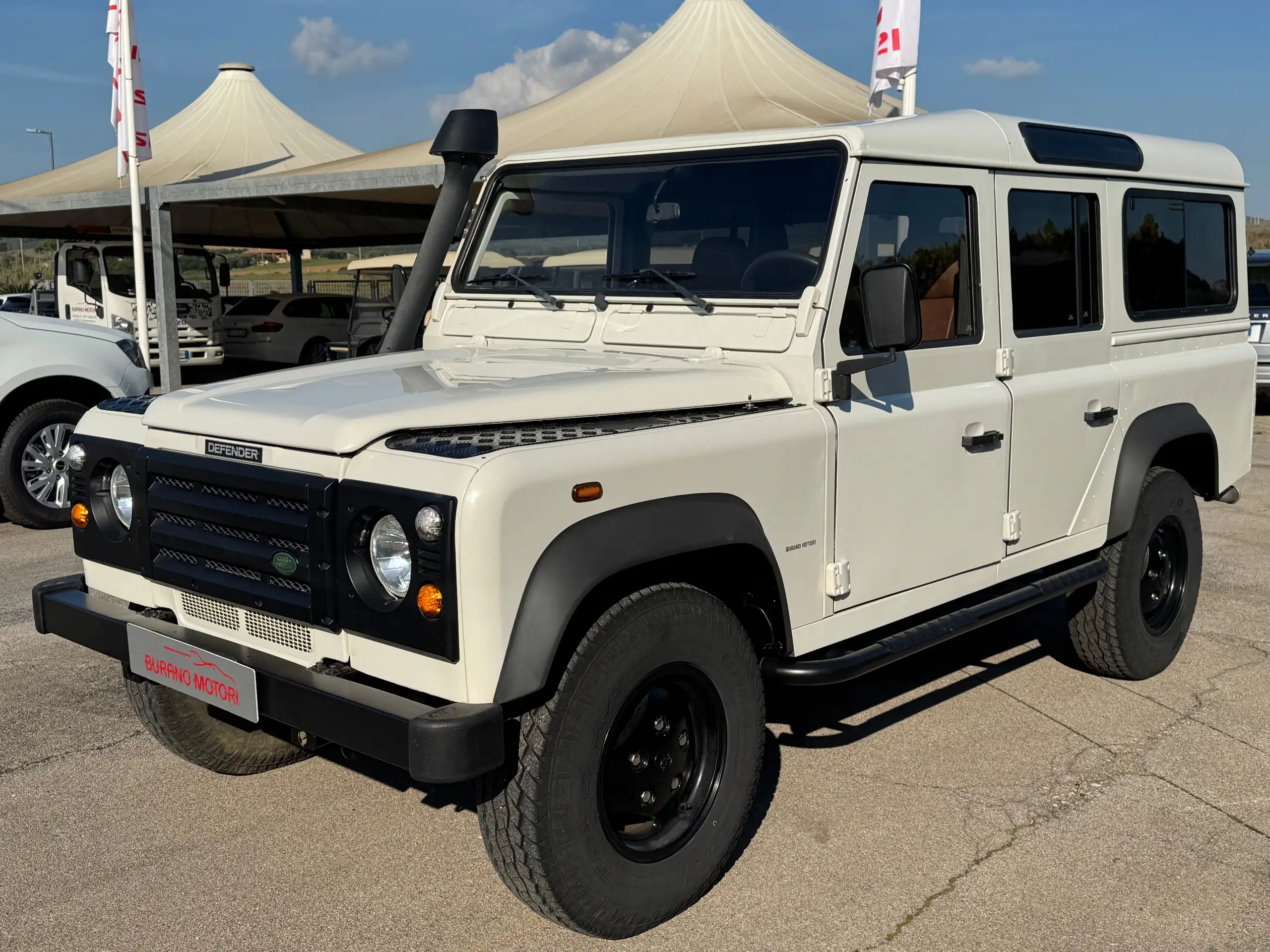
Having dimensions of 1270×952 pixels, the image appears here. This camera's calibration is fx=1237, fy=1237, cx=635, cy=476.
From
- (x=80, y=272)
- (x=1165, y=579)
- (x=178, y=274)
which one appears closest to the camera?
(x=1165, y=579)

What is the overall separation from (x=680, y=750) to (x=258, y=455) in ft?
4.35

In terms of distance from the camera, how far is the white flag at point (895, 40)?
9.77 metres

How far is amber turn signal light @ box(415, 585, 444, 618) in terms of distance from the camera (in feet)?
8.82

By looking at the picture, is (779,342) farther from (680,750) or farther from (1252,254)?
(1252,254)

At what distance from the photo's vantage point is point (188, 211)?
77.5 ft

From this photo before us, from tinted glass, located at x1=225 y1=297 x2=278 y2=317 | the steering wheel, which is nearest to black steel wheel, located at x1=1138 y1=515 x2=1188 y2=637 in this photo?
the steering wheel

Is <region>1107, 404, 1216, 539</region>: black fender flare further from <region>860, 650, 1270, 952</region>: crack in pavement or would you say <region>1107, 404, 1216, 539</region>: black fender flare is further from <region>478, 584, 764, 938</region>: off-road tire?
<region>478, 584, 764, 938</region>: off-road tire

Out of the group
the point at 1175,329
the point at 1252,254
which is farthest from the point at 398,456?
the point at 1252,254

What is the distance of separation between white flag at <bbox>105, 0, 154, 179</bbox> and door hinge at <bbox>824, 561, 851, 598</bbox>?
13.5m

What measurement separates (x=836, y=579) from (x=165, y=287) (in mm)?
14692

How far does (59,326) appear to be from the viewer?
8.64 metres

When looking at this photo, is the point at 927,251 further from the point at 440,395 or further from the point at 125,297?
the point at 125,297

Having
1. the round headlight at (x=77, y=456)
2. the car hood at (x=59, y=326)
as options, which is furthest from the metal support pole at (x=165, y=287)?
the round headlight at (x=77, y=456)

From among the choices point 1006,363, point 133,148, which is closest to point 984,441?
point 1006,363
